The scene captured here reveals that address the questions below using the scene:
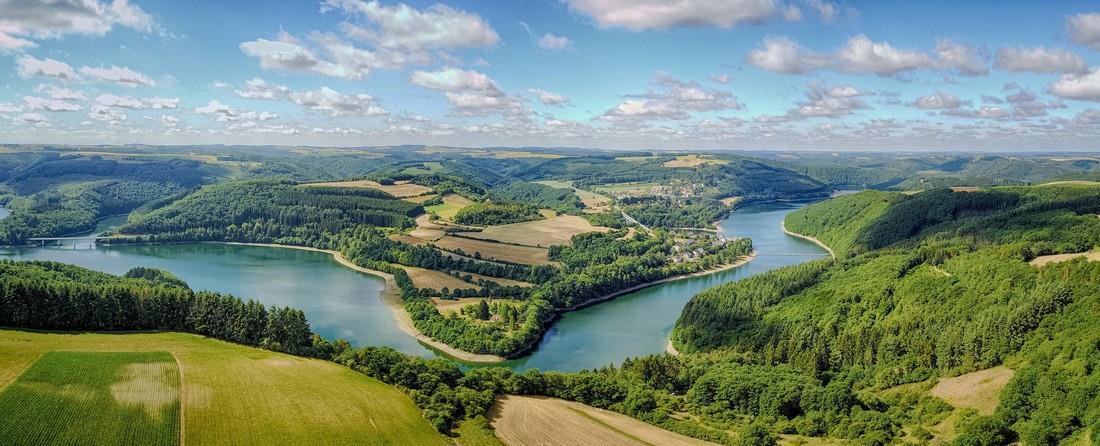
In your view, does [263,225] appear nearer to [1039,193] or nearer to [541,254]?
[541,254]

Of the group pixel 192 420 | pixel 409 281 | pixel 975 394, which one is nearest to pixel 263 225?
pixel 409 281

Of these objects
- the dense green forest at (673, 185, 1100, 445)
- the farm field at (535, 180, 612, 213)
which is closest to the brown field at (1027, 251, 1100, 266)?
the dense green forest at (673, 185, 1100, 445)

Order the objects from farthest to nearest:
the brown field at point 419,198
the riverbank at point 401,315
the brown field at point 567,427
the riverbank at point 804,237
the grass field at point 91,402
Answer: the brown field at point 419,198 < the riverbank at point 804,237 < the riverbank at point 401,315 < the brown field at point 567,427 < the grass field at point 91,402

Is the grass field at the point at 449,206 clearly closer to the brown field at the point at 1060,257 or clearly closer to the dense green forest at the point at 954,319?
the dense green forest at the point at 954,319

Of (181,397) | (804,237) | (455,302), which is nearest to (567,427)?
(181,397)

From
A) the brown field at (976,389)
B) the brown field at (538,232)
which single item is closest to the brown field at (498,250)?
the brown field at (538,232)

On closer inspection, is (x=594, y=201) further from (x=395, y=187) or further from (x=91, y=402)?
(x=91, y=402)

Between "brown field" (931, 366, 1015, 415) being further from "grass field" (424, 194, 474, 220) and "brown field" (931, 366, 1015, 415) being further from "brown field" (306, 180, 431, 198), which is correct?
"brown field" (306, 180, 431, 198)
